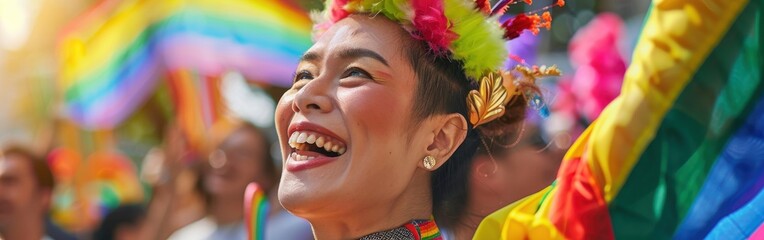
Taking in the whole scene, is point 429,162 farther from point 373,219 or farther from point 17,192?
point 17,192

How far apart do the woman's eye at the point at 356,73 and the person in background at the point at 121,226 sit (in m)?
3.70

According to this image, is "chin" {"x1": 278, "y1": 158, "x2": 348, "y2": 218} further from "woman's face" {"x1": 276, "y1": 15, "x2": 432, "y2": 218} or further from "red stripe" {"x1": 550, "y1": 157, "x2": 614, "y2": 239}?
"red stripe" {"x1": 550, "y1": 157, "x2": 614, "y2": 239}

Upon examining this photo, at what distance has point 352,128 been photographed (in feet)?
8.20

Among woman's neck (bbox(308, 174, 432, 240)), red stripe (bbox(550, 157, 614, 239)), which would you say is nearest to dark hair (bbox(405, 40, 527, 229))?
A: woman's neck (bbox(308, 174, 432, 240))

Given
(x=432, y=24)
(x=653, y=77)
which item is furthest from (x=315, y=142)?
(x=653, y=77)

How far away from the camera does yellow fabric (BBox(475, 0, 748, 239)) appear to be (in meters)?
1.93

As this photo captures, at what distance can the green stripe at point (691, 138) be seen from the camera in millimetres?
1933

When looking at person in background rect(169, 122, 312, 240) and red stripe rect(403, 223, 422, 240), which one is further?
person in background rect(169, 122, 312, 240)

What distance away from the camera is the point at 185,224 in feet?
20.1

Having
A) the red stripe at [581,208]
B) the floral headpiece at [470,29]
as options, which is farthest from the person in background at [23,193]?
the red stripe at [581,208]

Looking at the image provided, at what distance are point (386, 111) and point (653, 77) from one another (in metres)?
0.72

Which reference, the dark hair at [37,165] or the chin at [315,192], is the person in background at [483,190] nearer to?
the chin at [315,192]

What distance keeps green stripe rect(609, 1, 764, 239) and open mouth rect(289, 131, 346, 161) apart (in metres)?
0.70

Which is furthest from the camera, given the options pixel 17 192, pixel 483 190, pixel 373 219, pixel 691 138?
pixel 17 192
